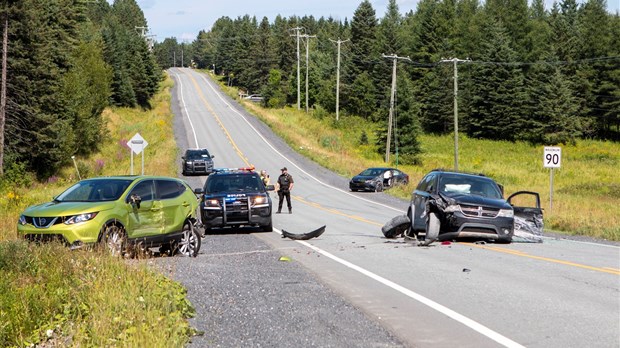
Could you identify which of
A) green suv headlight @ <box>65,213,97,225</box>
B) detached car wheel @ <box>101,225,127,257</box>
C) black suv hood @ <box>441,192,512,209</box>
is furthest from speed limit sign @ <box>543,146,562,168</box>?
green suv headlight @ <box>65,213,97,225</box>

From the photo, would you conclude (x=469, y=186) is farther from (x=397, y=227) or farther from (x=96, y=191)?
(x=96, y=191)

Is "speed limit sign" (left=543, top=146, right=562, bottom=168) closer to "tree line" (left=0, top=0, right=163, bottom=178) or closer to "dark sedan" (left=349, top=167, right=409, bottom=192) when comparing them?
"dark sedan" (left=349, top=167, right=409, bottom=192)

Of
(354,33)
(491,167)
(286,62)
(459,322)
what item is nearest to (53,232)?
(459,322)

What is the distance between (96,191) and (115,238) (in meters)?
1.36

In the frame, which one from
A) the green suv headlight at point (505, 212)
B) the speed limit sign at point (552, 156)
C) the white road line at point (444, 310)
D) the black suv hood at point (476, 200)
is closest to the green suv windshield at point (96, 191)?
the white road line at point (444, 310)

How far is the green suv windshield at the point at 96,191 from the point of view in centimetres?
1295

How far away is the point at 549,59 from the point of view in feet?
276

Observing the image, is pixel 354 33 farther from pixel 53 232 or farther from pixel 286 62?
pixel 53 232

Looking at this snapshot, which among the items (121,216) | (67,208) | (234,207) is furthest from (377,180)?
(67,208)

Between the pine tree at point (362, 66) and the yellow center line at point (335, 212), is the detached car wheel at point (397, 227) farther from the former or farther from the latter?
the pine tree at point (362, 66)

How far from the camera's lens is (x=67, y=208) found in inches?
475

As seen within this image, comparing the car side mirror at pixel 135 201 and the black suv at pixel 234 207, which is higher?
the car side mirror at pixel 135 201

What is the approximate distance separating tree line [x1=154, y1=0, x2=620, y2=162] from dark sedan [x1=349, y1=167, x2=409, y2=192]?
20.9 meters

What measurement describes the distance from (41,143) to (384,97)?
52754 millimetres
